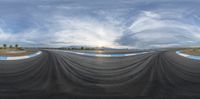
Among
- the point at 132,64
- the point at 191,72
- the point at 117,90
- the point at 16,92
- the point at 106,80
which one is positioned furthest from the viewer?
the point at 191,72

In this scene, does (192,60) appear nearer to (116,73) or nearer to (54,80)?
(116,73)

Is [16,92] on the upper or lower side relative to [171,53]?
lower

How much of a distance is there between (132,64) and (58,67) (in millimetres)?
3674

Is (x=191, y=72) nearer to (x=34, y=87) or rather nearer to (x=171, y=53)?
(x=171, y=53)

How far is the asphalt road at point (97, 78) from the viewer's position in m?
9.08

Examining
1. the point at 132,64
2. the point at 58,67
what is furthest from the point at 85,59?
the point at 132,64

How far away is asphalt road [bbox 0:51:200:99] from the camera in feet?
29.8

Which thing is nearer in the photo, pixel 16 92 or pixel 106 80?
pixel 16 92

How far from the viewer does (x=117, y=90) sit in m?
9.54

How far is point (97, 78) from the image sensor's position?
1041 centimetres

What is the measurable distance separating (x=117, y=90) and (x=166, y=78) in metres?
2.62

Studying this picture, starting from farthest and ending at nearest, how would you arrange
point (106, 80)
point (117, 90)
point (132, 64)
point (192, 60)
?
1. point (192, 60)
2. point (132, 64)
3. point (106, 80)
4. point (117, 90)

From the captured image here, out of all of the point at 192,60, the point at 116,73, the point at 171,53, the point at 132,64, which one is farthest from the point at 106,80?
the point at 192,60

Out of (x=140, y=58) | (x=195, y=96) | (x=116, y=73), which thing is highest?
(x=140, y=58)
